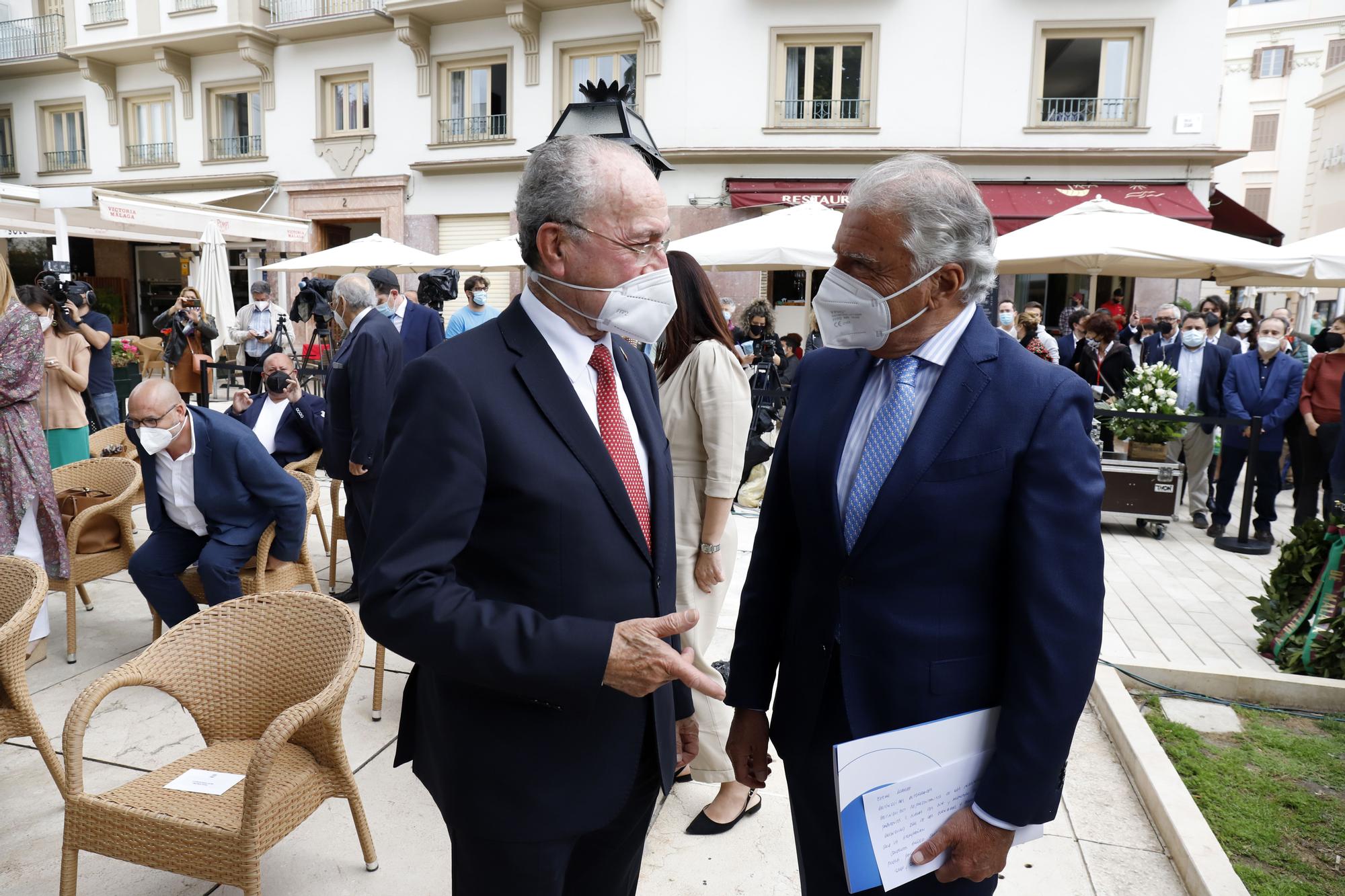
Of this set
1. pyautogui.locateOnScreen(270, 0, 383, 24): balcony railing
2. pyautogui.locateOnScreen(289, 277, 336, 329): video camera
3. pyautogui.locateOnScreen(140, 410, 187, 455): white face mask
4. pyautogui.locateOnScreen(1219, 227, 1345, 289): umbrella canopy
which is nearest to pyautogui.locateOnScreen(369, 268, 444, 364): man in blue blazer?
pyautogui.locateOnScreen(289, 277, 336, 329): video camera

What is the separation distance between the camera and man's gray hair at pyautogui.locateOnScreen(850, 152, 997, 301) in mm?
1563

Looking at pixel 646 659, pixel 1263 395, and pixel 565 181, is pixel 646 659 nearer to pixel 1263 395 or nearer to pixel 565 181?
pixel 565 181

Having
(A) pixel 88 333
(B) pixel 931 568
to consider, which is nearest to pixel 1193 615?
(B) pixel 931 568

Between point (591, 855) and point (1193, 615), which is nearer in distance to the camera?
point (591, 855)

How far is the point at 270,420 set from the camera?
18.0 ft

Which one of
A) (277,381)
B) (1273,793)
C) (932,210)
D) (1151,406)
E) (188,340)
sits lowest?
(1273,793)

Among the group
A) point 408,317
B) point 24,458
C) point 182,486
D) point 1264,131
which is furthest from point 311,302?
point 1264,131

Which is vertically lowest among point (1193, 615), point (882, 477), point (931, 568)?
point (1193, 615)

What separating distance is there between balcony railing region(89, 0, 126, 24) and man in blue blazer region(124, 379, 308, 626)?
75.9 ft

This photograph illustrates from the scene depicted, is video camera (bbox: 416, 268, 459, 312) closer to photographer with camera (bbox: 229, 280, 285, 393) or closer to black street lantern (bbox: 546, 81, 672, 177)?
photographer with camera (bbox: 229, 280, 285, 393)

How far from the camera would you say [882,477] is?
1.64m

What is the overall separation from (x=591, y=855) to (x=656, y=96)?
17.0 m

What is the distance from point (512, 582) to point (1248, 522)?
7.87 m

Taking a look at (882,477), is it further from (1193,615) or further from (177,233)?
(177,233)
